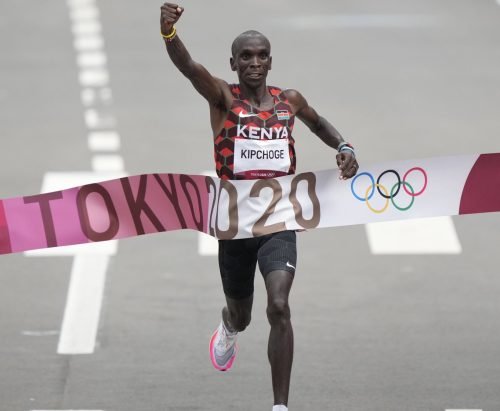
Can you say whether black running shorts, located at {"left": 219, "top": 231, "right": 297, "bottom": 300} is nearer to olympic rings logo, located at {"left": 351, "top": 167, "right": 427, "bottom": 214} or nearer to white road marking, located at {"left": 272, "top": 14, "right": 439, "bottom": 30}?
olympic rings logo, located at {"left": 351, "top": 167, "right": 427, "bottom": 214}

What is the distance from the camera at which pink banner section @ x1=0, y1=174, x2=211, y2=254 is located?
10289mm

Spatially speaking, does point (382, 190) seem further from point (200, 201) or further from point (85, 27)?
point (85, 27)

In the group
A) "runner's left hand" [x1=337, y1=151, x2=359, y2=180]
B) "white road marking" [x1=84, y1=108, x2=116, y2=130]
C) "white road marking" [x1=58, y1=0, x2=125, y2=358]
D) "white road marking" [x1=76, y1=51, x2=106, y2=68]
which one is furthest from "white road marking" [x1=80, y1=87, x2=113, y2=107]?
"runner's left hand" [x1=337, y1=151, x2=359, y2=180]

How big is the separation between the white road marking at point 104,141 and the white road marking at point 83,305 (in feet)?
10.3

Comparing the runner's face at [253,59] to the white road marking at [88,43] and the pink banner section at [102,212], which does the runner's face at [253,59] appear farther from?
the white road marking at [88,43]

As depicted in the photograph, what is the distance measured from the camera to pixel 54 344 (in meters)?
12.1

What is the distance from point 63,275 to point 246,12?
9755mm

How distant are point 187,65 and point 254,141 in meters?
0.69

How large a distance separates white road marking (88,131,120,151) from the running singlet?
7507 millimetres

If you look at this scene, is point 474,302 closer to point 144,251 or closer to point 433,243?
point 433,243

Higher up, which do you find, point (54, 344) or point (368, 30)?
point (368, 30)

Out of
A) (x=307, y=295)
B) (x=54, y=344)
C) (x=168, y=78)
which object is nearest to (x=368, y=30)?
(x=168, y=78)

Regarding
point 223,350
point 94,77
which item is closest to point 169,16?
point 223,350

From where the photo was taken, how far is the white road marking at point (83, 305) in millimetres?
12125
